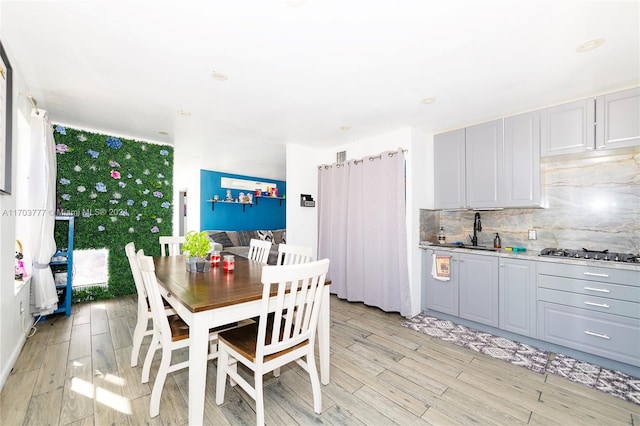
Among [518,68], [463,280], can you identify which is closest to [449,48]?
[518,68]

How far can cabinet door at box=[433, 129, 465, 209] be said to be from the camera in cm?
328

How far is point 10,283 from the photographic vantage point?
2.08 metres

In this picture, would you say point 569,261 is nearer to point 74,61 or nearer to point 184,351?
point 184,351

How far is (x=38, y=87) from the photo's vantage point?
8.02ft

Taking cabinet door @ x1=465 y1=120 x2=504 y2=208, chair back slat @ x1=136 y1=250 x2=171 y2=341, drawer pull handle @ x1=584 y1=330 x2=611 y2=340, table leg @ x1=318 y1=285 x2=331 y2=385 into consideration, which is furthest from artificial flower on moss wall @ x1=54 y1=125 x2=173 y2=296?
drawer pull handle @ x1=584 y1=330 x2=611 y2=340

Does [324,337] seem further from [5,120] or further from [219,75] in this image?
[5,120]

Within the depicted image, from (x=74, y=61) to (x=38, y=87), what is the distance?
2.76ft

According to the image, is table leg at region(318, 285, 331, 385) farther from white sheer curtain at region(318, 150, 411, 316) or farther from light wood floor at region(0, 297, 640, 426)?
white sheer curtain at region(318, 150, 411, 316)

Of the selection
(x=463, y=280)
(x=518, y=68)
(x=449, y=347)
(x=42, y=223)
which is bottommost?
(x=449, y=347)

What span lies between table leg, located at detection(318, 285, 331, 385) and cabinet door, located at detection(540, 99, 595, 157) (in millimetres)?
2687

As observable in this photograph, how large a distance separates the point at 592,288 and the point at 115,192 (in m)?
5.64

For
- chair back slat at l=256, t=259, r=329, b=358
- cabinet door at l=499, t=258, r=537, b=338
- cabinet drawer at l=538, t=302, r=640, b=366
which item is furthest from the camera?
cabinet door at l=499, t=258, r=537, b=338

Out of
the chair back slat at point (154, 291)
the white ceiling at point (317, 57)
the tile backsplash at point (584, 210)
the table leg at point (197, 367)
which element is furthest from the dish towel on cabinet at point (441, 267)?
the chair back slat at point (154, 291)

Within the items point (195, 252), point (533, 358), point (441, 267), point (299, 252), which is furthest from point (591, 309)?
point (195, 252)
